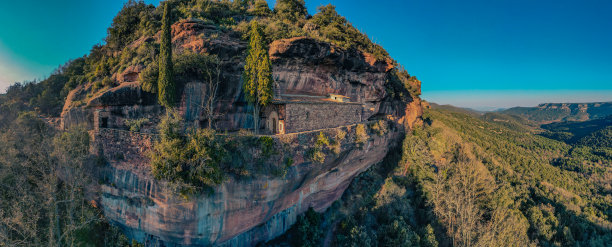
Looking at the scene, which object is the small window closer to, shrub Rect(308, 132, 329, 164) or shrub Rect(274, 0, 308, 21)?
shrub Rect(308, 132, 329, 164)

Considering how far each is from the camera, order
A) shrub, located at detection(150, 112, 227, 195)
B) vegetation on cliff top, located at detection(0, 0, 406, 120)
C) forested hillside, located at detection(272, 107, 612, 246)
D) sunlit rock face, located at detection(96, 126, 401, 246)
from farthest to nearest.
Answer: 1. forested hillside, located at detection(272, 107, 612, 246)
2. vegetation on cliff top, located at detection(0, 0, 406, 120)
3. sunlit rock face, located at detection(96, 126, 401, 246)
4. shrub, located at detection(150, 112, 227, 195)

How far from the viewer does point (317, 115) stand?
63.6ft

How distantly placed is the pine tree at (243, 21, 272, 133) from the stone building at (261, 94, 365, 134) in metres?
1.19

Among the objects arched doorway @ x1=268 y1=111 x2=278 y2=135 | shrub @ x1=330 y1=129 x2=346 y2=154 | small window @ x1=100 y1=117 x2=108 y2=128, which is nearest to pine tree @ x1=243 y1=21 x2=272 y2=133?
arched doorway @ x1=268 y1=111 x2=278 y2=135

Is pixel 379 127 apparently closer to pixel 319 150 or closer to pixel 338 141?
pixel 338 141

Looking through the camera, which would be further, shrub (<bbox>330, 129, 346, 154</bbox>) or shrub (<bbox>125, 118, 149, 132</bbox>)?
shrub (<bbox>330, 129, 346, 154</bbox>)

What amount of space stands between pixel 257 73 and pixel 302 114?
195 inches

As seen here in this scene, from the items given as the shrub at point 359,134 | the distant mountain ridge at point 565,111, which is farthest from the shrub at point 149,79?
the distant mountain ridge at point 565,111

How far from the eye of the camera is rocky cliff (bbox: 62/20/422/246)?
1148 cm

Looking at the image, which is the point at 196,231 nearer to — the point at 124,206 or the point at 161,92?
the point at 124,206

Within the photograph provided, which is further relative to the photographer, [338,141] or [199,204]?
[338,141]

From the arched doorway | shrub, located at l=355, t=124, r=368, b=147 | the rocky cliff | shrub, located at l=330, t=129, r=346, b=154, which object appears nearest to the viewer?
the rocky cliff

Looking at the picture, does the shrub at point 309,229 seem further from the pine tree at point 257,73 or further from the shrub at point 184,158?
the pine tree at point 257,73

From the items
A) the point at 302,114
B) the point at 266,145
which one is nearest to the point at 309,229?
the point at 266,145
